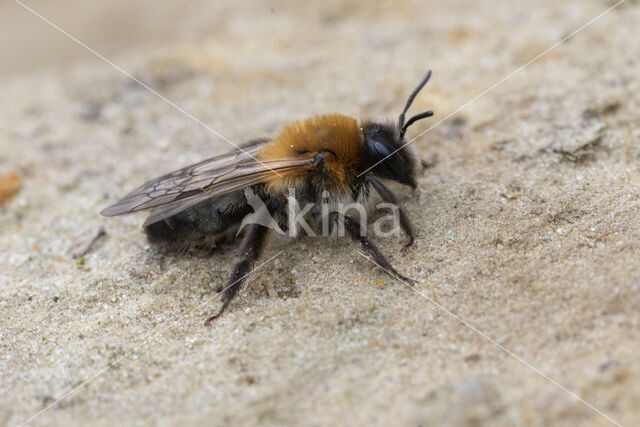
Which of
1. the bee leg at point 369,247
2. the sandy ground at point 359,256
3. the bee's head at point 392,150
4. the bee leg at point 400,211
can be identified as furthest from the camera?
the bee's head at point 392,150

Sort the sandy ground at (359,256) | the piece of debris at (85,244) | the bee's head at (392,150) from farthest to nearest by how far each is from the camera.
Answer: the piece of debris at (85,244), the bee's head at (392,150), the sandy ground at (359,256)

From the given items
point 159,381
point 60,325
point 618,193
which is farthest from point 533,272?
point 60,325

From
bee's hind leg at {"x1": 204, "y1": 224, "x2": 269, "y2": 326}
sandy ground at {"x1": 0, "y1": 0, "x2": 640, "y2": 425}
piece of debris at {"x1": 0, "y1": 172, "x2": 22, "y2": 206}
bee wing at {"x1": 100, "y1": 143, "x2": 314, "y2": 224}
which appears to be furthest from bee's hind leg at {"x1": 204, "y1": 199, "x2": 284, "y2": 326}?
piece of debris at {"x1": 0, "y1": 172, "x2": 22, "y2": 206}

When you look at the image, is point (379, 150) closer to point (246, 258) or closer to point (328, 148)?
point (328, 148)

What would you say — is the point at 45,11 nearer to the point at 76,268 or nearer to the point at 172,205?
the point at 76,268

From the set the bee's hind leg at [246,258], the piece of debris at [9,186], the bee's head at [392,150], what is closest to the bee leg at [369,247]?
the bee's head at [392,150]

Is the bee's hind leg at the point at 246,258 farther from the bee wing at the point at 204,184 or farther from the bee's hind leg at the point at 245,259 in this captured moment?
the bee wing at the point at 204,184
